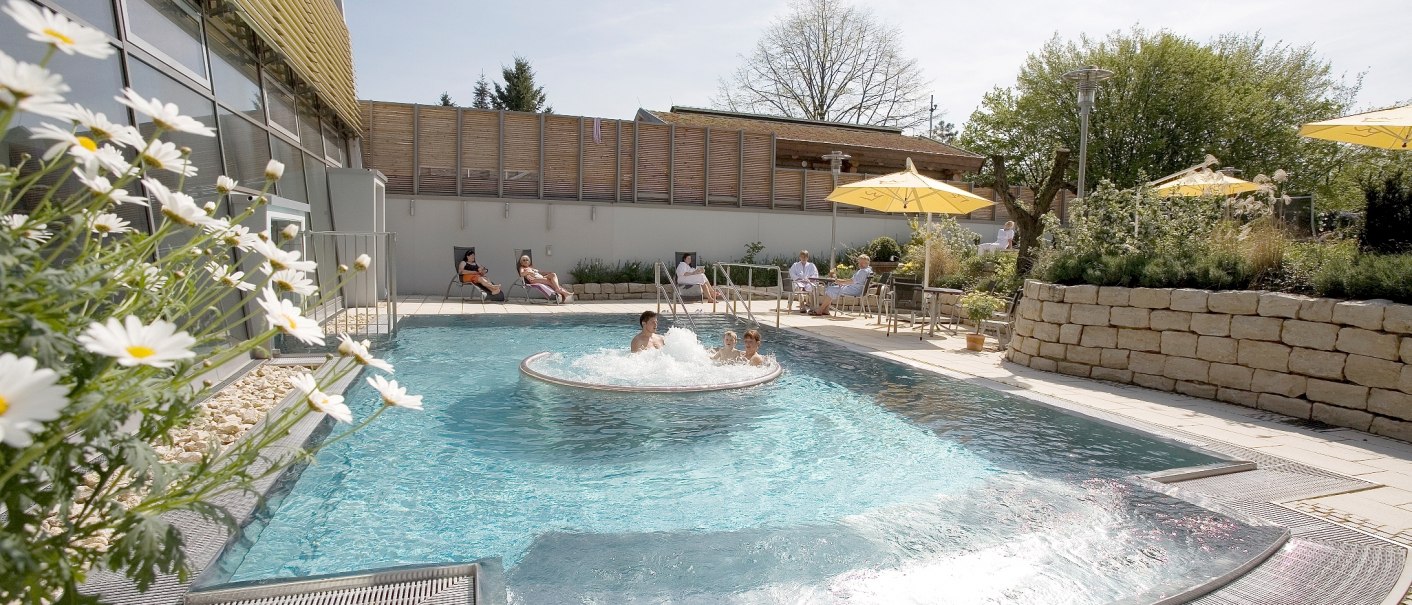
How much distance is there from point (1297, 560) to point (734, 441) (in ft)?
11.1

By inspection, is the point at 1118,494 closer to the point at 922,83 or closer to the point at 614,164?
the point at 614,164

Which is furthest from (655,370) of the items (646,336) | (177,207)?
(177,207)

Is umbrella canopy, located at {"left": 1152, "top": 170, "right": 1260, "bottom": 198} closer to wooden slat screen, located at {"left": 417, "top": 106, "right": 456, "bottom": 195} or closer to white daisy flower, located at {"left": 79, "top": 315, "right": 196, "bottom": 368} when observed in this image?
white daisy flower, located at {"left": 79, "top": 315, "right": 196, "bottom": 368}

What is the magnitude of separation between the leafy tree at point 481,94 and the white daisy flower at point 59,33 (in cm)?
4430

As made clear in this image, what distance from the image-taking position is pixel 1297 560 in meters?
3.40

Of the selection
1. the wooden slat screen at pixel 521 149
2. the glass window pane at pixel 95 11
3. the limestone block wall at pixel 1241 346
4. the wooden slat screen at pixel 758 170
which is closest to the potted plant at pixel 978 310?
the limestone block wall at pixel 1241 346

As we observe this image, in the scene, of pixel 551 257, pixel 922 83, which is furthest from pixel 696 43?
pixel 922 83

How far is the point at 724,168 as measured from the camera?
1859 cm

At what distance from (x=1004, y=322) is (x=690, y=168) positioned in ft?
33.4

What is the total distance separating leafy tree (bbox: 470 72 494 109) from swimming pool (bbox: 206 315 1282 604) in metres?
38.7

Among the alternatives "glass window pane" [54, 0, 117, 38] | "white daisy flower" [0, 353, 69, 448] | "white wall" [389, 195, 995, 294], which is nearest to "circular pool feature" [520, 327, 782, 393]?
"glass window pane" [54, 0, 117, 38]

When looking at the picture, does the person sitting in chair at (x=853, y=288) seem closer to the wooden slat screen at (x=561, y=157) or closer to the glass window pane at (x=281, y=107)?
the wooden slat screen at (x=561, y=157)

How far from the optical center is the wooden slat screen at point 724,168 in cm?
1847

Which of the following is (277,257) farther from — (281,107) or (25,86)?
(281,107)
